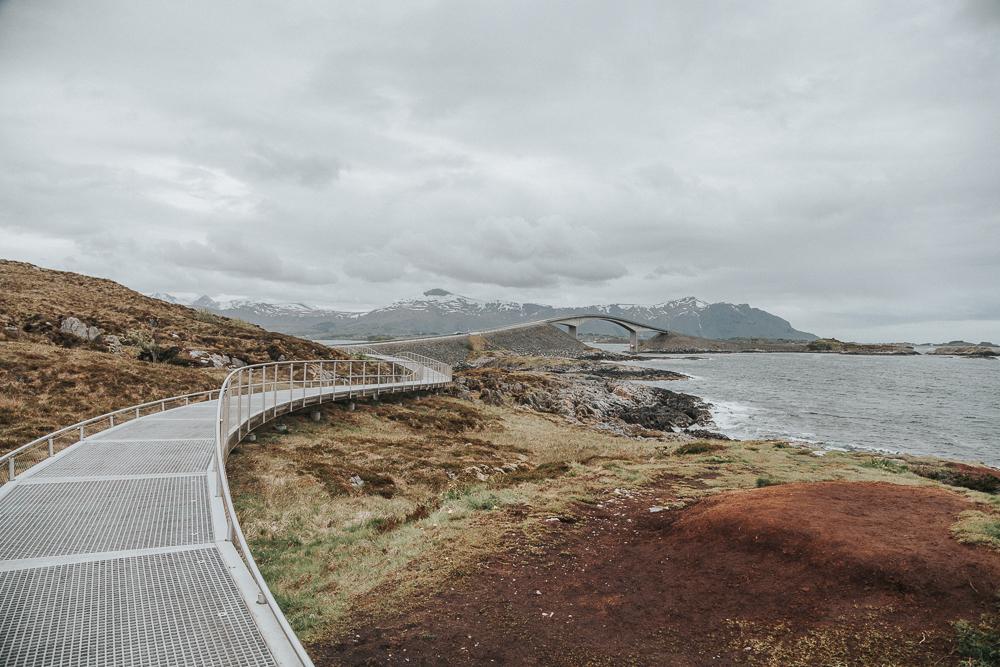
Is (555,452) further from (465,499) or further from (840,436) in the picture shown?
(840,436)

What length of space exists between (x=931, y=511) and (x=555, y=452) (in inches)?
642

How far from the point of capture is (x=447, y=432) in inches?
1110

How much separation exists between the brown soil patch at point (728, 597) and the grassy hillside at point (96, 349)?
16641 mm

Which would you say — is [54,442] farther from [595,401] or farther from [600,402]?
[600,402]

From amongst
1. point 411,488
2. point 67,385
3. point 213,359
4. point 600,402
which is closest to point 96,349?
point 213,359

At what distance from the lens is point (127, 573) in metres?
7.01

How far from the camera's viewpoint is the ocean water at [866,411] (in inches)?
1505

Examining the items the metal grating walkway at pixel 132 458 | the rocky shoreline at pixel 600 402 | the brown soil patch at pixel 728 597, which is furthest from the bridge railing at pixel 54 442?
the rocky shoreline at pixel 600 402

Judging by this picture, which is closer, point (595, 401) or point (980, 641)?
point (980, 641)

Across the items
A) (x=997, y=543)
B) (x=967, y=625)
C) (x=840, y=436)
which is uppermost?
(x=997, y=543)

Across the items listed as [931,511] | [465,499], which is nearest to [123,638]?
[465,499]

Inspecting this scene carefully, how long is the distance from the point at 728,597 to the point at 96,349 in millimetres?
37063

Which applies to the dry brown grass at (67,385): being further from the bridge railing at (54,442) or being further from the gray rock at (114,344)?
the gray rock at (114,344)

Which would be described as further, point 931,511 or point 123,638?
point 931,511
